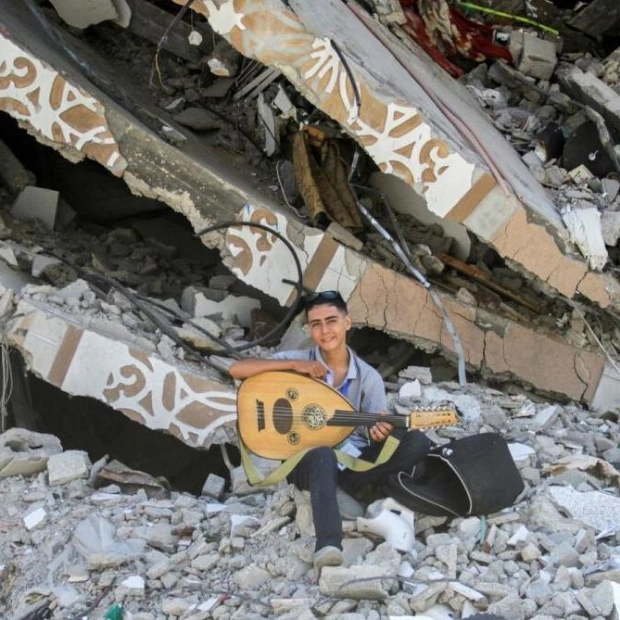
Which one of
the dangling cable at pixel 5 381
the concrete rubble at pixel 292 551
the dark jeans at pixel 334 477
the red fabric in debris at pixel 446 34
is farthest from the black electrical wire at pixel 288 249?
the red fabric in debris at pixel 446 34

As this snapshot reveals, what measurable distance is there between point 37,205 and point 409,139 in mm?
3145

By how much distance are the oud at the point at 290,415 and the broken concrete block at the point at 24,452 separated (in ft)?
5.01

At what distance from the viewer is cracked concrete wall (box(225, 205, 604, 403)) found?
6434 millimetres

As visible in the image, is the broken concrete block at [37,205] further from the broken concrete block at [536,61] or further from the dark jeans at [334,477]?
the broken concrete block at [536,61]

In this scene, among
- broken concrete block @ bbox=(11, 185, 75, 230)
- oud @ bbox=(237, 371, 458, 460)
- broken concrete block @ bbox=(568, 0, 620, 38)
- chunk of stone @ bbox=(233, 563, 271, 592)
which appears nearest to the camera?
chunk of stone @ bbox=(233, 563, 271, 592)

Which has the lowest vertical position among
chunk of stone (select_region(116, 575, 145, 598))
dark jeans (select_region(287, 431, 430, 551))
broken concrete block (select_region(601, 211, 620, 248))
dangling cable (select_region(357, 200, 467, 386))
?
chunk of stone (select_region(116, 575, 145, 598))

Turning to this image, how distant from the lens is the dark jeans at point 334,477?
162 inches

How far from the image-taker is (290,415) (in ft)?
15.7

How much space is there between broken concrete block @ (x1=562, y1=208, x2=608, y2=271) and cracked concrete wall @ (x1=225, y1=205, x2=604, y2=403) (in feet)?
2.48

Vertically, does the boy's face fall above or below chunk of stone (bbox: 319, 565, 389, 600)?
above

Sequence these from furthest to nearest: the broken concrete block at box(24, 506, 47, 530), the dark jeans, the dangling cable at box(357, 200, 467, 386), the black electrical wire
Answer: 1. the dangling cable at box(357, 200, 467, 386)
2. the black electrical wire
3. the broken concrete block at box(24, 506, 47, 530)
4. the dark jeans

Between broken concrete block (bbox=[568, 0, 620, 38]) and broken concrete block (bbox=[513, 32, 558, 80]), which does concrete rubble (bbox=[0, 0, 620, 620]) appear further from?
broken concrete block (bbox=[568, 0, 620, 38])

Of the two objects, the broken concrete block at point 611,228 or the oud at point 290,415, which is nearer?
the oud at point 290,415

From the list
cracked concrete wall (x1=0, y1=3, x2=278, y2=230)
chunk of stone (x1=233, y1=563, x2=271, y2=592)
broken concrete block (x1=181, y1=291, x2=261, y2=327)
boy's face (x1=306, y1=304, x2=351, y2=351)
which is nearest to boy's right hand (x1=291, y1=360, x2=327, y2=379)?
boy's face (x1=306, y1=304, x2=351, y2=351)
